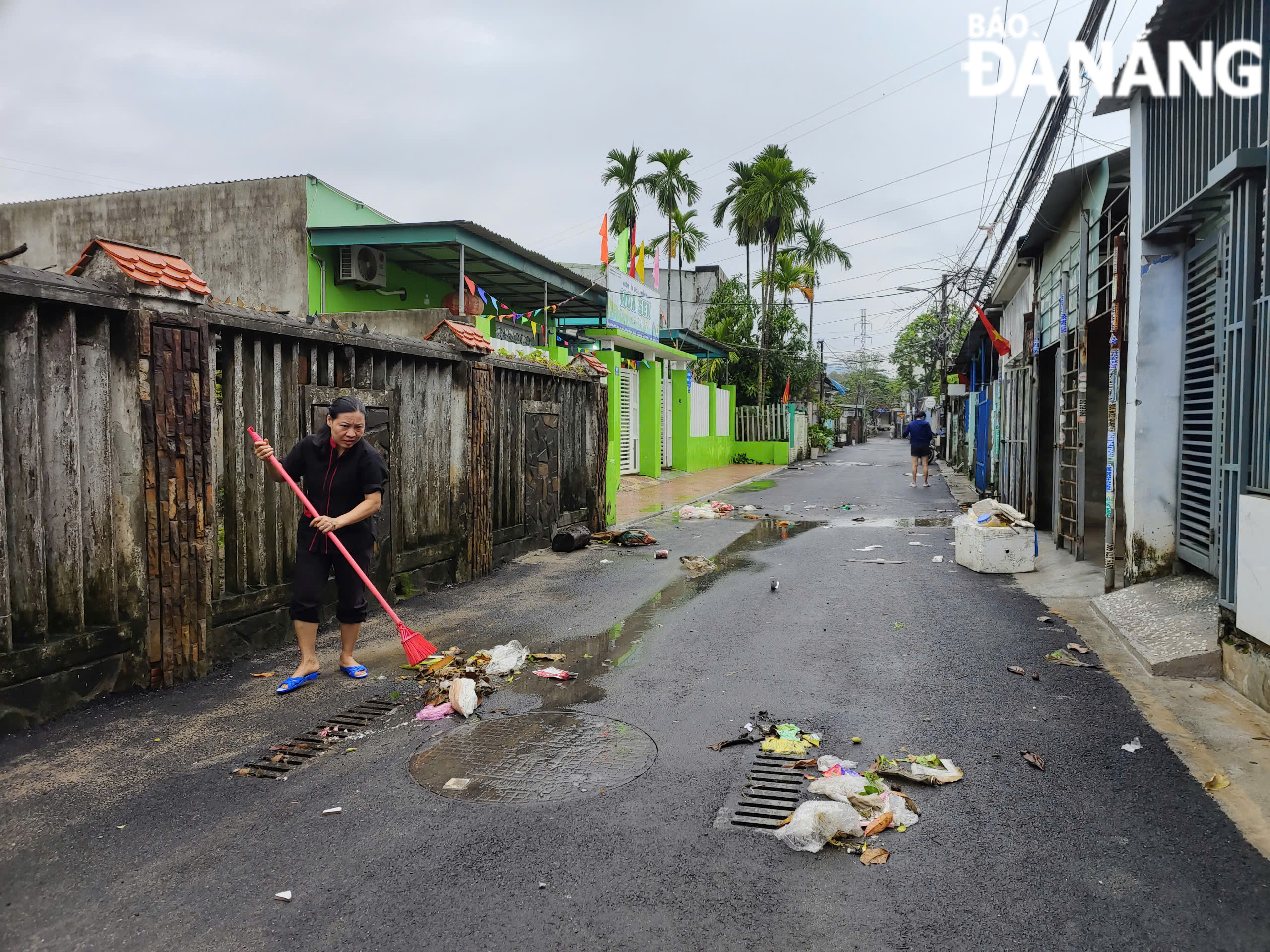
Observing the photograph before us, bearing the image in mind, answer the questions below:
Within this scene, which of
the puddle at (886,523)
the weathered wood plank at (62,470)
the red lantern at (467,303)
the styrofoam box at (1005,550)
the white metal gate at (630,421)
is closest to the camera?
the weathered wood plank at (62,470)

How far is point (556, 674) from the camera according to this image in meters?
5.27

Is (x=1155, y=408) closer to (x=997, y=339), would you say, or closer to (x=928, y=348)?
(x=997, y=339)

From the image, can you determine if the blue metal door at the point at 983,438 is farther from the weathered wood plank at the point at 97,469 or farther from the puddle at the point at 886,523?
the weathered wood plank at the point at 97,469

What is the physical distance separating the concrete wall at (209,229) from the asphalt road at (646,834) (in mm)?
10382

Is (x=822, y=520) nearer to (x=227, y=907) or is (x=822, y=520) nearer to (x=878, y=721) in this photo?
(x=878, y=721)

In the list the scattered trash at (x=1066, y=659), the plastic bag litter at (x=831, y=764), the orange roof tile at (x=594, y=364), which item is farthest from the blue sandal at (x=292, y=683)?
the orange roof tile at (x=594, y=364)

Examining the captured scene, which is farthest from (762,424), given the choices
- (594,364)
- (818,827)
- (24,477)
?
(818,827)

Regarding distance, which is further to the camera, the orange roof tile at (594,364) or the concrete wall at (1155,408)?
the orange roof tile at (594,364)

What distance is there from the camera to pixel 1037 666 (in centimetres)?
539

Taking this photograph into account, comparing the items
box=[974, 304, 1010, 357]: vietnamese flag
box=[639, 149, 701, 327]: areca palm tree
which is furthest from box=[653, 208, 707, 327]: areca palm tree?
box=[974, 304, 1010, 357]: vietnamese flag

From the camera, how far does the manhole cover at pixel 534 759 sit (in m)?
3.57

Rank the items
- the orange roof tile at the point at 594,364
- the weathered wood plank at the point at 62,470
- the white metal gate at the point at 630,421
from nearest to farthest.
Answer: the weathered wood plank at the point at 62,470
the orange roof tile at the point at 594,364
the white metal gate at the point at 630,421

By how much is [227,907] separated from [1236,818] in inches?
148

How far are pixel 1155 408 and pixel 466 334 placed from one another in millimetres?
6194
